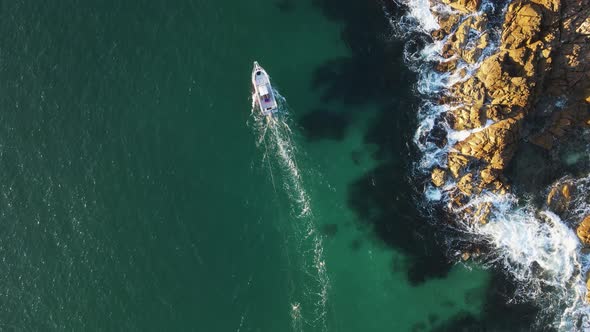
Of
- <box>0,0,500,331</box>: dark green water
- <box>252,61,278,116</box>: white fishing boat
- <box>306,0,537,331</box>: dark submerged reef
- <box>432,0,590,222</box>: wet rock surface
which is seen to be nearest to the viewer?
<box>432,0,590,222</box>: wet rock surface

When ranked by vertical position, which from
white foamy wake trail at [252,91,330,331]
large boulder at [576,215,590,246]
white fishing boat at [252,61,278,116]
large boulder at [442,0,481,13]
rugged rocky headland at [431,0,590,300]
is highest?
large boulder at [442,0,481,13]

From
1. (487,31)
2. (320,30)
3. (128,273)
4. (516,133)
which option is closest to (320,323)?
(128,273)

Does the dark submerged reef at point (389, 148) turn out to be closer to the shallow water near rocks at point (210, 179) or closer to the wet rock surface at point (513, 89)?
the shallow water near rocks at point (210, 179)

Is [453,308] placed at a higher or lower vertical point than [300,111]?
lower

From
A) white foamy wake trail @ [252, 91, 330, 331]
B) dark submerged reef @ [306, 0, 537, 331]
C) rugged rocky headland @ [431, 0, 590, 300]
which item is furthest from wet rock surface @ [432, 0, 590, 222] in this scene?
white foamy wake trail @ [252, 91, 330, 331]

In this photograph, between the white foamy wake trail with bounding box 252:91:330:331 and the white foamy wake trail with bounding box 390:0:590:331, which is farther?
the white foamy wake trail with bounding box 252:91:330:331

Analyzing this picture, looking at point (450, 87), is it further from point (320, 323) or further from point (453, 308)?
point (320, 323)

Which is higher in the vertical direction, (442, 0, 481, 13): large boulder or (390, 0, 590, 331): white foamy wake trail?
(442, 0, 481, 13): large boulder

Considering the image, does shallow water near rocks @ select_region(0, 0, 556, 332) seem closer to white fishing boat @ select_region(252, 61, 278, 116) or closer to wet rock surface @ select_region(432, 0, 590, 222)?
white fishing boat @ select_region(252, 61, 278, 116)
